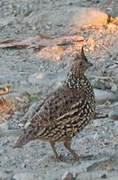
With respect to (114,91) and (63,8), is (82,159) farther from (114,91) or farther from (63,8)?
(63,8)

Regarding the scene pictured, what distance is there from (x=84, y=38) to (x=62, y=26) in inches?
47.3

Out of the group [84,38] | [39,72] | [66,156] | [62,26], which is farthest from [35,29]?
[66,156]

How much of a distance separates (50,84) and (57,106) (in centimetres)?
299

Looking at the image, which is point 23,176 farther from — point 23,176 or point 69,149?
point 69,149

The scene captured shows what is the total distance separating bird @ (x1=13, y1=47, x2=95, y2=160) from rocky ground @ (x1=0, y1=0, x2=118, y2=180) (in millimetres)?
348

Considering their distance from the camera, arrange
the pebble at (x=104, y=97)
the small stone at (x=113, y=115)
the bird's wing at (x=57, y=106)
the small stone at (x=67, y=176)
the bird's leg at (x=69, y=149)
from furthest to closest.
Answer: the pebble at (x=104, y=97) → the small stone at (x=113, y=115) → the bird's leg at (x=69, y=149) → the bird's wing at (x=57, y=106) → the small stone at (x=67, y=176)

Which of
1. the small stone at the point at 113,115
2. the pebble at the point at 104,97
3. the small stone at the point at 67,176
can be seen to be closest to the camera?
the small stone at the point at 67,176

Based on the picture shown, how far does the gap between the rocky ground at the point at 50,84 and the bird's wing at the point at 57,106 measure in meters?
0.53

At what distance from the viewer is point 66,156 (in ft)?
20.9

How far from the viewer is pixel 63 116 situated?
19.2 ft

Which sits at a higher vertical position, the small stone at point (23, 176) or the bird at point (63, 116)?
the bird at point (63, 116)

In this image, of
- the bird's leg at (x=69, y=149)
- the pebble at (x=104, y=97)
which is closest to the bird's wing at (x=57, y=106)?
the bird's leg at (x=69, y=149)

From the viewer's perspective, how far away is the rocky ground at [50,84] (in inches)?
233

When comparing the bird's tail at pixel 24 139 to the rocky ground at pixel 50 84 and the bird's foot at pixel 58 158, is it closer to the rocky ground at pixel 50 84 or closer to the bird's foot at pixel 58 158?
the rocky ground at pixel 50 84
